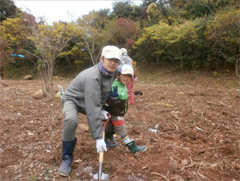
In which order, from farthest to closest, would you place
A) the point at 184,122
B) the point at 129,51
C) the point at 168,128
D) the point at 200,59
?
1. the point at 129,51
2. the point at 200,59
3. the point at 184,122
4. the point at 168,128

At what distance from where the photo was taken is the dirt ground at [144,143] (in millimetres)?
2090

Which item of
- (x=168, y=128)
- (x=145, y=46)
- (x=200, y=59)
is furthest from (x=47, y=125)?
(x=145, y=46)

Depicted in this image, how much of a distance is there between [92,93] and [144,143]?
1.31 metres

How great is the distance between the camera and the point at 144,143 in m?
2.82

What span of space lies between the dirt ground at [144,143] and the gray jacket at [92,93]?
60 cm

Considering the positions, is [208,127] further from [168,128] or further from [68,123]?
[68,123]

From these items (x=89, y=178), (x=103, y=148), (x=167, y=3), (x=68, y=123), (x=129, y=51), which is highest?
(x=167, y=3)

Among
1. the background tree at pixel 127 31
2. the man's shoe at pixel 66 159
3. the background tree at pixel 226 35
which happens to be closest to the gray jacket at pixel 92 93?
the man's shoe at pixel 66 159

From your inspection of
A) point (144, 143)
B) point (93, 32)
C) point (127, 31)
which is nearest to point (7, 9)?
point (93, 32)

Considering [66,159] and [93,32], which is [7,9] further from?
[66,159]

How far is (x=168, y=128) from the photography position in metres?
3.36

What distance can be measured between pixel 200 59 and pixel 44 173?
12204mm

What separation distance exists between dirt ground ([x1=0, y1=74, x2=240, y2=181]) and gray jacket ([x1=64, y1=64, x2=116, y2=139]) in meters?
0.60

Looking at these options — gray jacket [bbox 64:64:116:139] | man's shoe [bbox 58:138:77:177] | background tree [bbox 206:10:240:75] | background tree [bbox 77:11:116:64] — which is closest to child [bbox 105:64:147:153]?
gray jacket [bbox 64:64:116:139]
